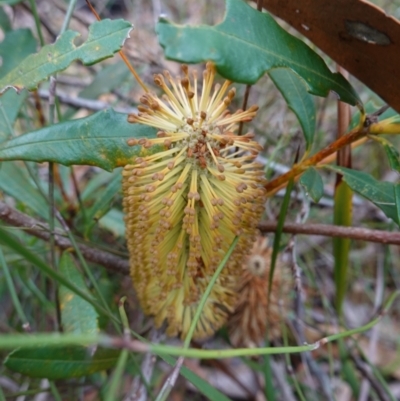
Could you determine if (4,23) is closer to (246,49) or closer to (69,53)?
(69,53)

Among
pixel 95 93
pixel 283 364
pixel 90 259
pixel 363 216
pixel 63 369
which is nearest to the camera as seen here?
pixel 63 369

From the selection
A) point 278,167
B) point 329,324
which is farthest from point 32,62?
point 329,324

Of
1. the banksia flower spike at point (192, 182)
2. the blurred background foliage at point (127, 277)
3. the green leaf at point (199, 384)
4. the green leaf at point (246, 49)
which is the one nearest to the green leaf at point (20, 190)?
the blurred background foliage at point (127, 277)

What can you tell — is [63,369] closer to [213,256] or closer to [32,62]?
[213,256]

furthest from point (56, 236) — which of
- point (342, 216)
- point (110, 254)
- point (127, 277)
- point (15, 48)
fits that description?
point (342, 216)

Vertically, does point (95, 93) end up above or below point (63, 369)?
above

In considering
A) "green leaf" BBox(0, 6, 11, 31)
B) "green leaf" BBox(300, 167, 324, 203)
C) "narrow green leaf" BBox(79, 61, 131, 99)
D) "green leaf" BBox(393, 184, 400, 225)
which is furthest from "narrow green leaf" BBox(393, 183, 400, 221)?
"green leaf" BBox(0, 6, 11, 31)
